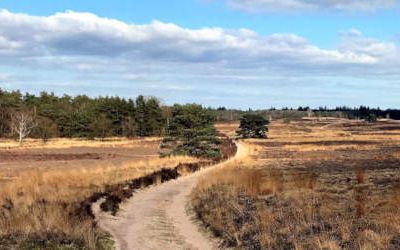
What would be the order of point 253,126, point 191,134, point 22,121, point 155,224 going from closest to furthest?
point 155,224 → point 191,134 → point 22,121 → point 253,126

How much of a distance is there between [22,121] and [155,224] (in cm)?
8794

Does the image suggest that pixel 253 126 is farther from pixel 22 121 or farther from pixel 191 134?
pixel 191 134

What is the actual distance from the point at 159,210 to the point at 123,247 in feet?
22.6

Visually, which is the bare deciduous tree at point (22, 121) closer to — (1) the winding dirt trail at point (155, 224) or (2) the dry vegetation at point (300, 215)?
(1) the winding dirt trail at point (155, 224)

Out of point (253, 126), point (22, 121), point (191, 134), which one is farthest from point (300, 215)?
point (253, 126)

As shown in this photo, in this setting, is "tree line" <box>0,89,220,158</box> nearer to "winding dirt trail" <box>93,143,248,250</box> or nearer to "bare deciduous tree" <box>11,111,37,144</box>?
"bare deciduous tree" <box>11,111,37,144</box>

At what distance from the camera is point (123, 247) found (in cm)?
1342

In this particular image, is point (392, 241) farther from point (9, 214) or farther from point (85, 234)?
point (9, 214)

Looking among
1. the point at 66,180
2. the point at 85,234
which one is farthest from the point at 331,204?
the point at 66,180

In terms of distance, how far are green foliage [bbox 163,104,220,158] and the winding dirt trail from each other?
1295 inches

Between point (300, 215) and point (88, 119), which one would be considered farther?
point (88, 119)

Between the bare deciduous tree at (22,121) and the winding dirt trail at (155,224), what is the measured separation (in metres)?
78.9

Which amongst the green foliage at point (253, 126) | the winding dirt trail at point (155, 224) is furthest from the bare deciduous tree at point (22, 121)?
the winding dirt trail at point (155, 224)

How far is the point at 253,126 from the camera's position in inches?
4914
